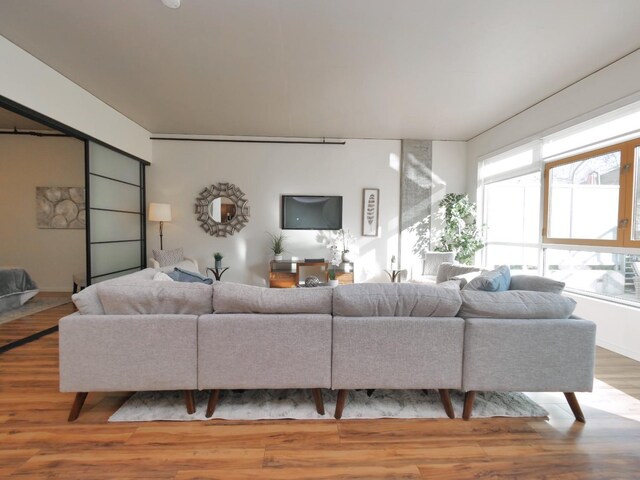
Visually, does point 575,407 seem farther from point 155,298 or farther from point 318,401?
point 155,298

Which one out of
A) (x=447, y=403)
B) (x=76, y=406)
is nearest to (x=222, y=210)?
(x=76, y=406)

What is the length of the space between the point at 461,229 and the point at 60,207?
6.59 meters

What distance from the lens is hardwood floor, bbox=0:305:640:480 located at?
4.37 ft

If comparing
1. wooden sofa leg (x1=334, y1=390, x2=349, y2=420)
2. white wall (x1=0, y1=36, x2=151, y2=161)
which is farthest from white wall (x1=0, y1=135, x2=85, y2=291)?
wooden sofa leg (x1=334, y1=390, x2=349, y2=420)

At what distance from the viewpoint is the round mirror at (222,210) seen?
5.01 m

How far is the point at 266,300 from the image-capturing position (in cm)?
165

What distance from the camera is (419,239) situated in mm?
5156

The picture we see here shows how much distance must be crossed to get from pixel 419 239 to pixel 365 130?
2.08m

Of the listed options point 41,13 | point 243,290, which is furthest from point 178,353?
point 41,13

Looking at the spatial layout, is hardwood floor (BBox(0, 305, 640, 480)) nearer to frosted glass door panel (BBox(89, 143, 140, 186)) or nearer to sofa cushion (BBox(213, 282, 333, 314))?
sofa cushion (BBox(213, 282, 333, 314))

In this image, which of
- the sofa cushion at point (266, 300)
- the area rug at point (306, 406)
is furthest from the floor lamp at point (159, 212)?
the sofa cushion at point (266, 300)

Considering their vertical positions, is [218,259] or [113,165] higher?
[113,165]

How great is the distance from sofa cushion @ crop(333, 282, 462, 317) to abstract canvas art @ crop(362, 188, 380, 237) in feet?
11.3

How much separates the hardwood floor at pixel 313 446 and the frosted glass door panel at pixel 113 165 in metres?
2.86
